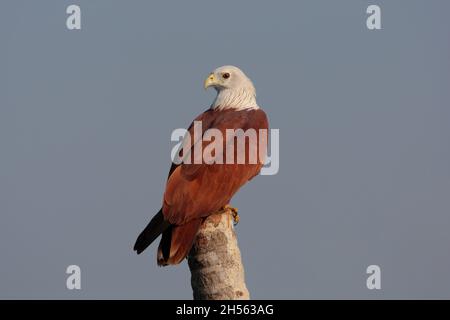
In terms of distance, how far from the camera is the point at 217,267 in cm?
847

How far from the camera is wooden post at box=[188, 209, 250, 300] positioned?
8391 mm

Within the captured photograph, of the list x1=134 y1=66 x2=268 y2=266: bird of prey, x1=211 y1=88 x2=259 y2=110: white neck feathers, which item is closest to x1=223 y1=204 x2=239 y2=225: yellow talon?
x1=134 y1=66 x2=268 y2=266: bird of prey

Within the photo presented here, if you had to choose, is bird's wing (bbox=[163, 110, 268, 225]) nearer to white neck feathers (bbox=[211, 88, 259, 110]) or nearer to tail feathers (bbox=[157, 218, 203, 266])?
tail feathers (bbox=[157, 218, 203, 266])

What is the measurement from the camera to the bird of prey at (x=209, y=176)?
9086mm

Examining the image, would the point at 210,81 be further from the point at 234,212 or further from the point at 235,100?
the point at 234,212

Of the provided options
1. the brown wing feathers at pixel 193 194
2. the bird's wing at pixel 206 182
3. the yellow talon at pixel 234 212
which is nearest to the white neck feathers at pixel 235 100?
the brown wing feathers at pixel 193 194

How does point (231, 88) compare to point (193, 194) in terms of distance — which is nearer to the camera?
point (193, 194)

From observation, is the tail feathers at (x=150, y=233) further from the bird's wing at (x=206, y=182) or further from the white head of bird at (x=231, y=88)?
the white head of bird at (x=231, y=88)

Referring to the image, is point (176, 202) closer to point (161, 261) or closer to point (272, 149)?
point (161, 261)

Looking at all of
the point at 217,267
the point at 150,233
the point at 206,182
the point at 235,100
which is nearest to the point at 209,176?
the point at 206,182

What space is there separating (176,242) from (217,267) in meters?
0.71

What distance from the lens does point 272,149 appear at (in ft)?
35.6

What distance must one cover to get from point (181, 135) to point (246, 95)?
1.39 meters
